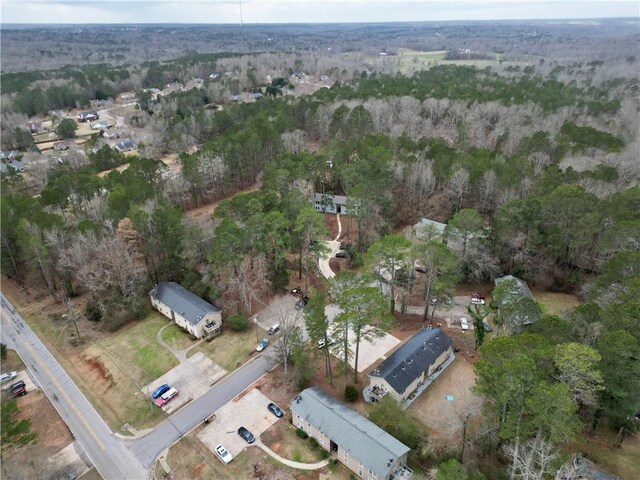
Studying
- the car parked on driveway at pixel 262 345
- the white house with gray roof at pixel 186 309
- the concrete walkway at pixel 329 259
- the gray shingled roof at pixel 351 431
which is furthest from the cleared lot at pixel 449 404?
the white house with gray roof at pixel 186 309

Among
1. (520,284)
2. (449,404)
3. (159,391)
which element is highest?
(520,284)

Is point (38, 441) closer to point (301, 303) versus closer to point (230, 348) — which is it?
point (230, 348)

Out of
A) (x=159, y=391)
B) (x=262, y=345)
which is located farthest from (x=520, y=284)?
(x=159, y=391)

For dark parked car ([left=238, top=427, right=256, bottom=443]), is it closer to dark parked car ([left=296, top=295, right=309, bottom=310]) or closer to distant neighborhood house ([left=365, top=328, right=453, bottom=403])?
distant neighborhood house ([left=365, top=328, right=453, bottom=403])

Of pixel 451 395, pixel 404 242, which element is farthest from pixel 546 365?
pixel 404 242

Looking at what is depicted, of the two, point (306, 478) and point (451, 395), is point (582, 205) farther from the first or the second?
point (306, 478)
